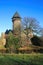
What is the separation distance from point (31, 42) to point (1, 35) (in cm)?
1087

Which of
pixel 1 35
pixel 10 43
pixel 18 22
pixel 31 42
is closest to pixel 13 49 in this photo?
pixel 10 43

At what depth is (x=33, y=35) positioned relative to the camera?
2424 inches

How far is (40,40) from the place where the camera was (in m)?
58.1

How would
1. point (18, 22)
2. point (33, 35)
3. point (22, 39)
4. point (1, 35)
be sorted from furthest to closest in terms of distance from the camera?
point (18, 22) < point (1, 35) < point (33, 35) < point (22, 39)

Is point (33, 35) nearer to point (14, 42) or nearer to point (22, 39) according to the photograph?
point (22, 39)

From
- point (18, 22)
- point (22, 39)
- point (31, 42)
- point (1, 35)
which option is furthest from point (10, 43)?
point (18, 22)

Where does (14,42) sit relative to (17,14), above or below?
below

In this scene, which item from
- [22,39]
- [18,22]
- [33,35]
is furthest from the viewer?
[18,22]

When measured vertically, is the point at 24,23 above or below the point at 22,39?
above

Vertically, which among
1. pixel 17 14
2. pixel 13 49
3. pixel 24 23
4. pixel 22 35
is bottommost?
pixel 13 49

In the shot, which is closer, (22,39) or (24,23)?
(22,39)

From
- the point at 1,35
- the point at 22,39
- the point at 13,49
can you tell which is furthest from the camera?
the point at 1,35

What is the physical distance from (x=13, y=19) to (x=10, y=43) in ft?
118

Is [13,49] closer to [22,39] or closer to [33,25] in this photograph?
[22,39]
